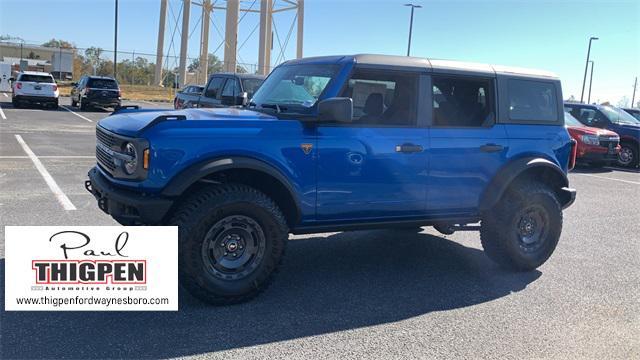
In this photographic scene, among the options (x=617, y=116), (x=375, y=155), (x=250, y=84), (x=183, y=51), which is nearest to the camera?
(x=375, y=155)

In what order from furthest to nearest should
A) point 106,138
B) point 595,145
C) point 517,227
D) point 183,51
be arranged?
point 183,51
point 595,145
point 517,227
point 106,138

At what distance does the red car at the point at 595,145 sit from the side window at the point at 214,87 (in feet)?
30.6

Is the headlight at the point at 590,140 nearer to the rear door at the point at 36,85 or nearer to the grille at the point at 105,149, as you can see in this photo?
the grille at the point at 105,149

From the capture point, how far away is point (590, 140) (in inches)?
593

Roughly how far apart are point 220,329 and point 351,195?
158cm

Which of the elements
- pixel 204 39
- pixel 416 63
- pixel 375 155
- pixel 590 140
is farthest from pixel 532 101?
pixel 204 39

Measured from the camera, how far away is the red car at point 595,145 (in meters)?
15.0

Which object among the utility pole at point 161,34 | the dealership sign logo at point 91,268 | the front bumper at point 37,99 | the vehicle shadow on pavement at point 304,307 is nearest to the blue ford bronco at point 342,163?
the dealership sign logo at point 91,268

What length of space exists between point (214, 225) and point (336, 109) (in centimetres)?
131

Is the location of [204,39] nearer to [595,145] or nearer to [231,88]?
[231,88]

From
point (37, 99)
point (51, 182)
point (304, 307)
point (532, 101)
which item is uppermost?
point (532, 101)

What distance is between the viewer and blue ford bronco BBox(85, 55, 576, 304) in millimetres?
4137

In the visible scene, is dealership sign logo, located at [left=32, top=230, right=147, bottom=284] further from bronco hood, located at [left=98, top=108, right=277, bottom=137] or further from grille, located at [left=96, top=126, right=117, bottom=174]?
bronco hood, located at [left=98, top=108, right=277, bottom=137]

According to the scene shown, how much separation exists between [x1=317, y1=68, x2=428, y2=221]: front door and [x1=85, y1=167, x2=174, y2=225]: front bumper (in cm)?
129
